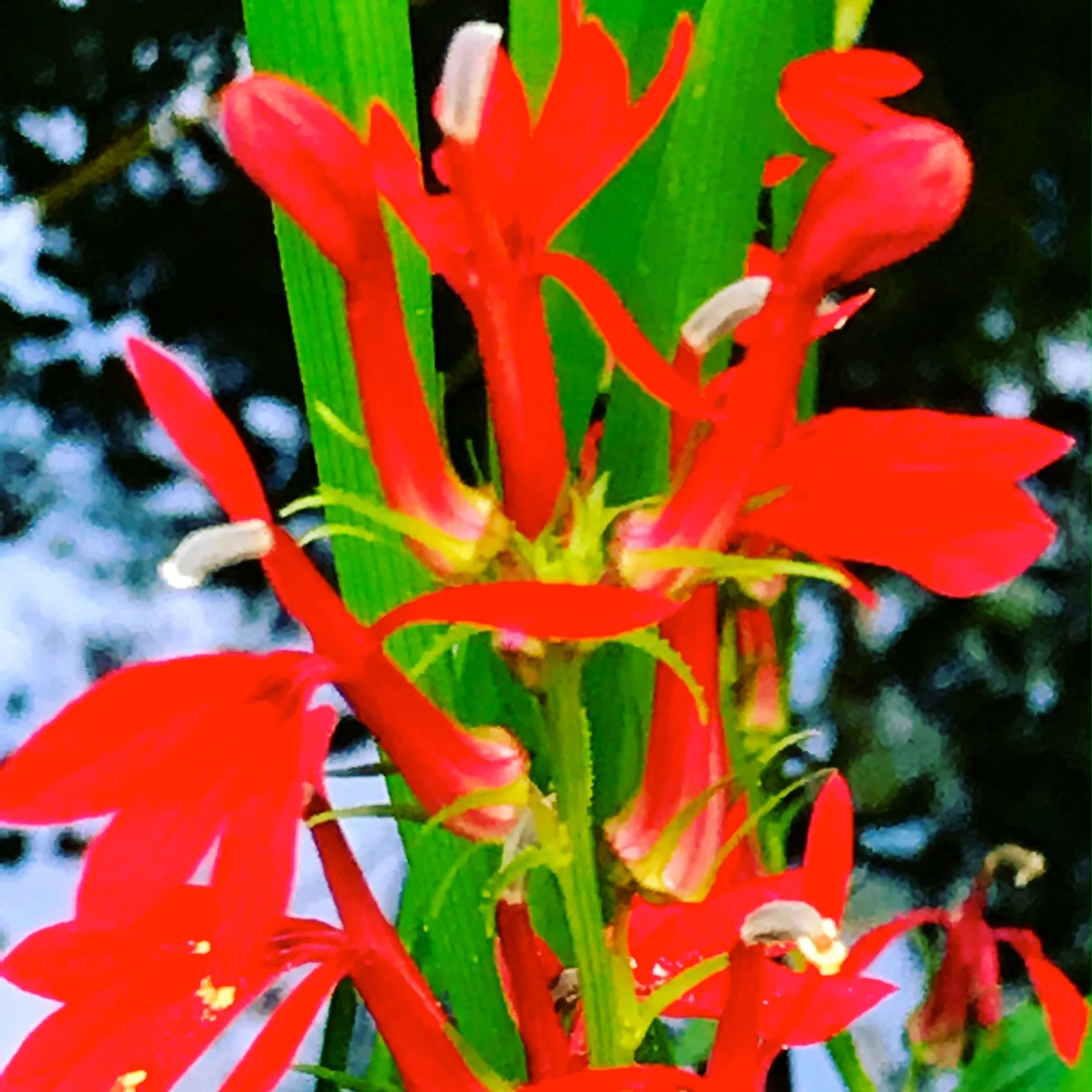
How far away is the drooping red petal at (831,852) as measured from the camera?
30 centimetres

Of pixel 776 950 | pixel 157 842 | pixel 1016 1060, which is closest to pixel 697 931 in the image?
pixel 776 950

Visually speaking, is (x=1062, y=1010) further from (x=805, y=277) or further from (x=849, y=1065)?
(x=805, y=277)

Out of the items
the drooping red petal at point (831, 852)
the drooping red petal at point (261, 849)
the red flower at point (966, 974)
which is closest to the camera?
the drooping red petal at point (261, 849)

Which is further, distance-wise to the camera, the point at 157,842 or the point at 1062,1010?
the point at 1062,1010

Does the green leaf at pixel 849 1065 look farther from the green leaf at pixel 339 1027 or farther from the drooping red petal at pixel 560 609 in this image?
the drooping red petal at pixel 560 609

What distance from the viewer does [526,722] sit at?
313 mm

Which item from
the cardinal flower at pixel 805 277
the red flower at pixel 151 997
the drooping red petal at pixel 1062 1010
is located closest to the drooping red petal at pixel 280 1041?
the red flower at pixel 151 997

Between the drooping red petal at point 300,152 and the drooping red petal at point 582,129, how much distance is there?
0.03 m

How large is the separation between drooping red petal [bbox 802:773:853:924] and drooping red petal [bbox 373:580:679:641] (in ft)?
0.41

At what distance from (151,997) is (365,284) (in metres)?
0.14

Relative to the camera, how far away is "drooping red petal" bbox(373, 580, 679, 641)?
192mm

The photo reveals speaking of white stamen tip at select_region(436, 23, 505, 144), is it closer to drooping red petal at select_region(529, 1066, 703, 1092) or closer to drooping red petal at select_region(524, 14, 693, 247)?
drooping red petal at select_region(524, 14, 693, 247)

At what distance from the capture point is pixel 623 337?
223 mm

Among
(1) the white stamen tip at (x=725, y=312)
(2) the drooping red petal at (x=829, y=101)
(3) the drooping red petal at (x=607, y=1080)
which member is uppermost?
(2) the drooping red petal at (x=829, y=101)
